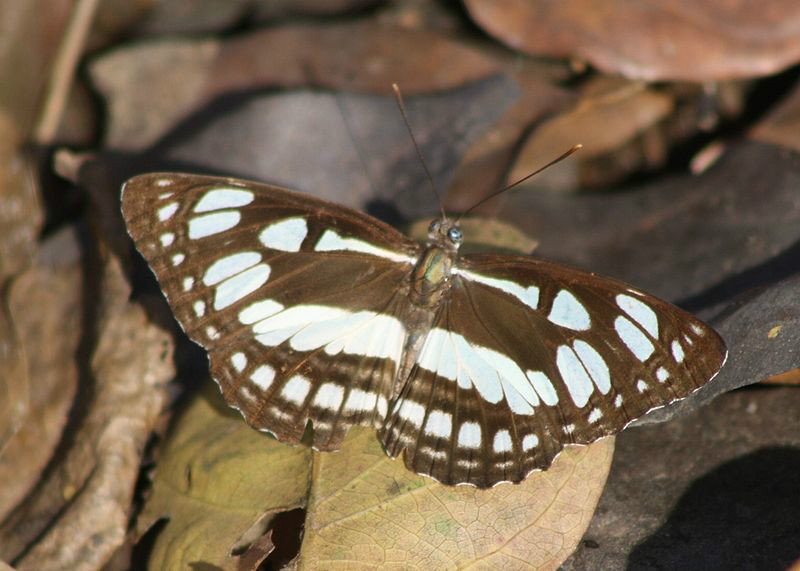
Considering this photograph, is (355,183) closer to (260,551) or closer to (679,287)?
(679,287)

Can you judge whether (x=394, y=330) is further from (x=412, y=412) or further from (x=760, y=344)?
(x=760, y=344)

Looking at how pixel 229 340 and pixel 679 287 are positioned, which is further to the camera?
pixel 679 287

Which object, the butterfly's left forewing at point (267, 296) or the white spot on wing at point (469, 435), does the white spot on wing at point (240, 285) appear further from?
the white spot on wing at point (469, 435)

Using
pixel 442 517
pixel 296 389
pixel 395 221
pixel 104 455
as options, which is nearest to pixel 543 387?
pixel 442 517

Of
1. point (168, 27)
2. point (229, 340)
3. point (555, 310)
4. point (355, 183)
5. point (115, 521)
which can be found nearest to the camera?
point (555, 310)

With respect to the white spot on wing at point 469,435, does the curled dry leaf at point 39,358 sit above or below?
below

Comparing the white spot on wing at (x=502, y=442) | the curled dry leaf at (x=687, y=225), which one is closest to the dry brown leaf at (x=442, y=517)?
the white spot on wing at (x=502, y=442)

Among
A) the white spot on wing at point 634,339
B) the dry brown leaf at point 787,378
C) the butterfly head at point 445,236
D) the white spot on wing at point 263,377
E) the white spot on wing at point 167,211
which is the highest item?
the white spot on wing at point 167,211

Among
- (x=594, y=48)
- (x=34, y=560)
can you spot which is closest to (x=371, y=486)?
(x=34, y=560)
